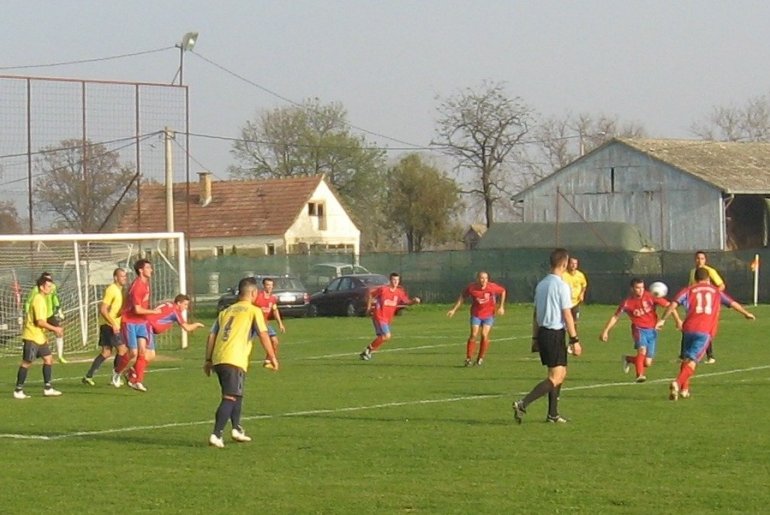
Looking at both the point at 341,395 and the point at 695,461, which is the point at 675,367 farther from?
the point at 695,461

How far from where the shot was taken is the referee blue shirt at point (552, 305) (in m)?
14.5

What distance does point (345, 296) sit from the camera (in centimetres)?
4659

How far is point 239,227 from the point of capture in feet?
227

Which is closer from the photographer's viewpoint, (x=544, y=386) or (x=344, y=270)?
(x=544, y=386)

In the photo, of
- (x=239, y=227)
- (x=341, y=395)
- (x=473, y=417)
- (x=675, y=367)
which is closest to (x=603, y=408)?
(x=473, y=417)

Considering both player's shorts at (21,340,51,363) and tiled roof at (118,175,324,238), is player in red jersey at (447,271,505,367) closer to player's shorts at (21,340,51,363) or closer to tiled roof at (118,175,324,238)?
player's shorts at (21,340,51,363)

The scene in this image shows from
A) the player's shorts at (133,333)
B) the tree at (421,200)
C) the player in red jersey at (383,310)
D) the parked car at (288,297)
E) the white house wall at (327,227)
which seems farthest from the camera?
the tree at (421,200)

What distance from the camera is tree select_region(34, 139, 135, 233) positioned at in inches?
1332

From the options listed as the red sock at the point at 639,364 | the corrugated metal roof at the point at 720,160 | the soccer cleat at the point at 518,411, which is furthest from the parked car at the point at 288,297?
the soccer cleat at the point at 518,411

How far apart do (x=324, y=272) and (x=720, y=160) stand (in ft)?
67.9

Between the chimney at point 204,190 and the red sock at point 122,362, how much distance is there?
159 ft

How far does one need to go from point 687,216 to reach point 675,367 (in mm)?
38637

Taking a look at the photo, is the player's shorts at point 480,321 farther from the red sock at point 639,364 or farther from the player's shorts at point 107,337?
the player's shorts at point 107,337

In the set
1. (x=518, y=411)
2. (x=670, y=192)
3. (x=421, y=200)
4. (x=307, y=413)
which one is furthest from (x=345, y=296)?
(x=518, y=411)
